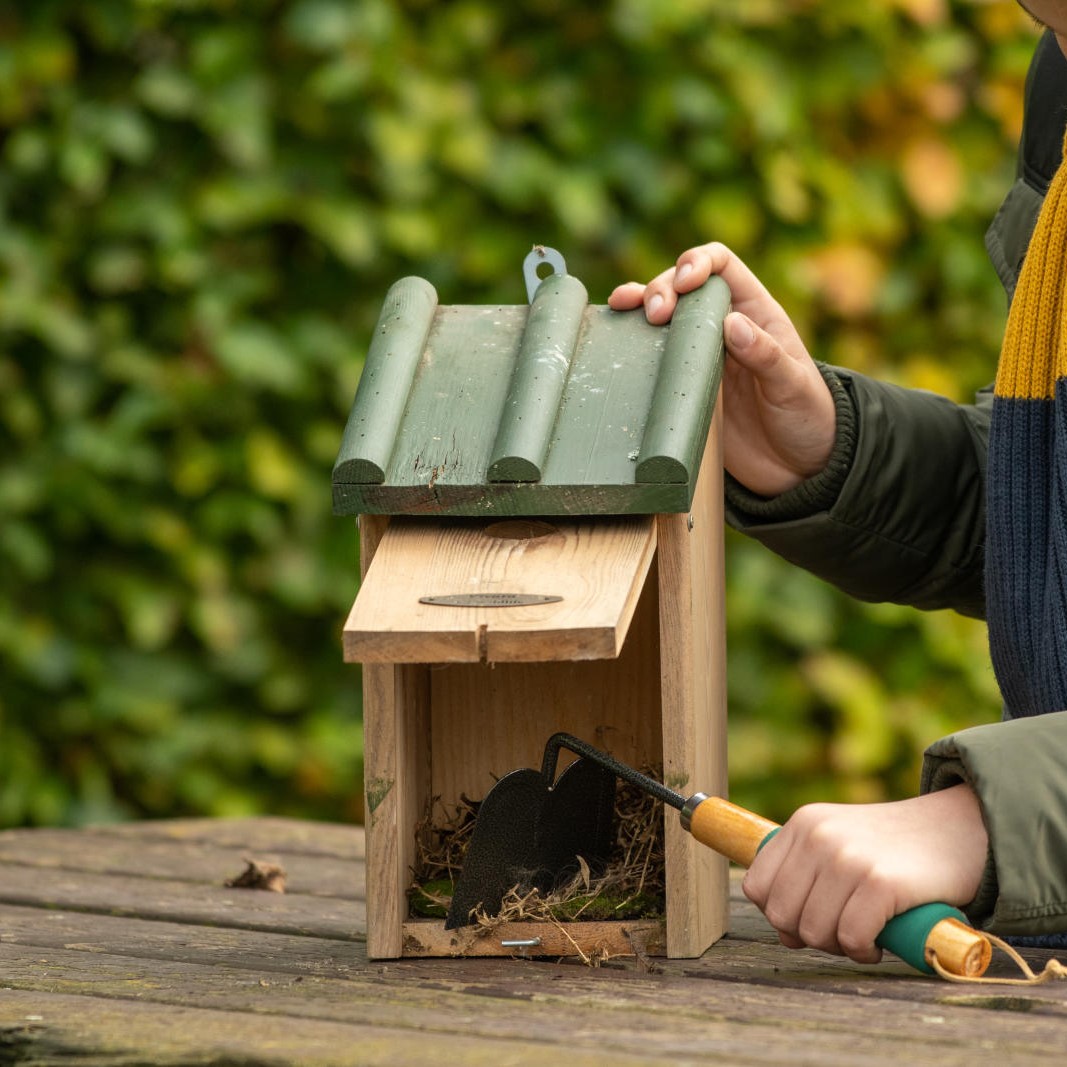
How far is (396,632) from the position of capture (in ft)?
3.99

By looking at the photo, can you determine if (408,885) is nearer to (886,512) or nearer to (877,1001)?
(877,1001)

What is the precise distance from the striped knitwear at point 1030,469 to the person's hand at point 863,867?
1.00 feet

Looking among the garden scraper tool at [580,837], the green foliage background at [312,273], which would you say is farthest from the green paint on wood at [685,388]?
the green foliage background at [312,273]

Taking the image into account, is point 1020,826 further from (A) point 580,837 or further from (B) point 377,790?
(B) point 377,790

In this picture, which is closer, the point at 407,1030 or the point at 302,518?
the point at 407,1030

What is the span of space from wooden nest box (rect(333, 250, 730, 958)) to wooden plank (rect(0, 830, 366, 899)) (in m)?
0.40

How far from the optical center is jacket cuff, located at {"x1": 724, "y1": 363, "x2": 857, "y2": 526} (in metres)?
1.79

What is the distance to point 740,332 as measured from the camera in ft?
5.12

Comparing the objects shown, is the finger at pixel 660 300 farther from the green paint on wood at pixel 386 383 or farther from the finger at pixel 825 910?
the finger at pixel 825 910

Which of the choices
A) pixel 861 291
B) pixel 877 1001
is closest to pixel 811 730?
pixel 861 291

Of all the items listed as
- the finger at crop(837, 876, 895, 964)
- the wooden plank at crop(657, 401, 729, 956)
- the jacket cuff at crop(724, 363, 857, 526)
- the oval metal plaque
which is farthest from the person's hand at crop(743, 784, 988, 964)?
the jacket cuff at crop(724, 363, 857, 526)

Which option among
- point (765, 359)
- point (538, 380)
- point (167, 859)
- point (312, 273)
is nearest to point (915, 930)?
point (538, 380)

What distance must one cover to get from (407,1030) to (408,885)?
37 centimetres

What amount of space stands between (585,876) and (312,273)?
151 cm
